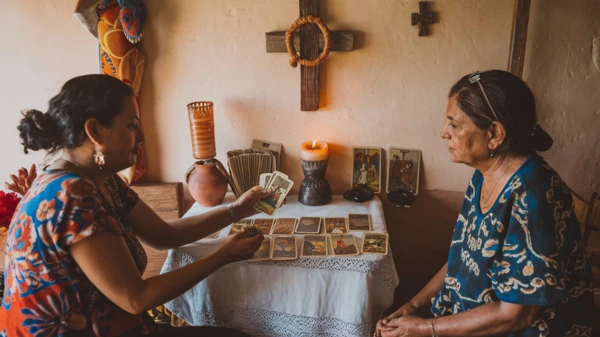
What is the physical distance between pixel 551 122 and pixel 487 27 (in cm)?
68

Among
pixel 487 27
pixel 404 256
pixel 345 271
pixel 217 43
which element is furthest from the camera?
pixel 404 256

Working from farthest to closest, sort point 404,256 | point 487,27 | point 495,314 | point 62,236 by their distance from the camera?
point 404,256, point 487,27, point 495,314, point 62,236

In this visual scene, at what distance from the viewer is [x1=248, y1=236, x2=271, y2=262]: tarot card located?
1832 mm

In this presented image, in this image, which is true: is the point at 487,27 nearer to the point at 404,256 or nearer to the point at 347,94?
the point at 347,94

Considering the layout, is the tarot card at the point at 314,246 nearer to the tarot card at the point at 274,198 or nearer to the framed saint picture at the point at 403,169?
the tarot card at the point at 274,198

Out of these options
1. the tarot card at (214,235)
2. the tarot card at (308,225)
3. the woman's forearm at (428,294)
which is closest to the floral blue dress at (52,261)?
the tarot card at (214,235)

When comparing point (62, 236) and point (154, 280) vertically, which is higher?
point (62, 236)

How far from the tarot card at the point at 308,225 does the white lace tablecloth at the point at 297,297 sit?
0.58 feet

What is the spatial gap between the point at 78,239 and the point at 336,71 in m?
1.68

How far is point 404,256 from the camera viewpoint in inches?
112

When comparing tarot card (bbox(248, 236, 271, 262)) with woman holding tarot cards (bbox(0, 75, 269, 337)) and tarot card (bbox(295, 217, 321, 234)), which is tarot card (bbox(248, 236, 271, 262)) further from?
woman holding tarot cards (bbox(0, 75, 269, 337))

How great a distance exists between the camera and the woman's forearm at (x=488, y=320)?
1.39 meters

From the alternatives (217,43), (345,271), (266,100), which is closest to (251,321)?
(345,271)

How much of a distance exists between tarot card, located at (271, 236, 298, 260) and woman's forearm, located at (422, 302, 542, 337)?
2.12 feet
